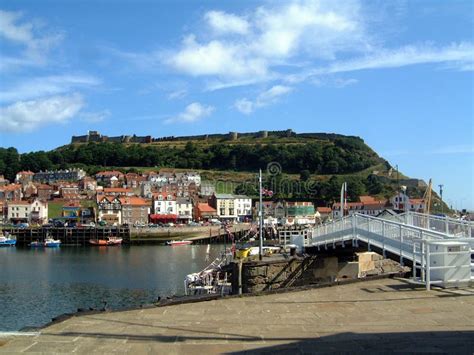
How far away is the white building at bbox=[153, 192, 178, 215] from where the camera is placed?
14400 cm

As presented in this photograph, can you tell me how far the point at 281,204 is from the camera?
152875mm

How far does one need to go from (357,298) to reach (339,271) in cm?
1602

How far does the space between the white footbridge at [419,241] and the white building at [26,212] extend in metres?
120

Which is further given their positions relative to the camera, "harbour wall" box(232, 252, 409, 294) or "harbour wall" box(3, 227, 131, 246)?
"harbour wall" box(3, 227, 131, 246)

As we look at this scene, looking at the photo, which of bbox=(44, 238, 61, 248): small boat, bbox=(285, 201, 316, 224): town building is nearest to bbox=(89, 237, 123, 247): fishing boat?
bbox=(44, 238, 61, 248): small boat

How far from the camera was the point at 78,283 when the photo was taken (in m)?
45.1

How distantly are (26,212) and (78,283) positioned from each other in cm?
9912

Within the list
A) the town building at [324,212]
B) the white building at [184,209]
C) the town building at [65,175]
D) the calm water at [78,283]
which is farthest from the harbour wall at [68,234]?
the town building at [65,175]

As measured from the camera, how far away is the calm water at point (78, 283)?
109ft

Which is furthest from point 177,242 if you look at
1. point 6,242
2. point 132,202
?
point 132,202

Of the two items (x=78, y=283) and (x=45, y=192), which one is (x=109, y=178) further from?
(x=78, y=283)

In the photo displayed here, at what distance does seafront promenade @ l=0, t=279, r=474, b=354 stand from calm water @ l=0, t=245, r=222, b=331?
20755 mm

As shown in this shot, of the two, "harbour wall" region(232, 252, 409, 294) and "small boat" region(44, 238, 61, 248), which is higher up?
"harbour wall" region(232, 252, 409, 294)

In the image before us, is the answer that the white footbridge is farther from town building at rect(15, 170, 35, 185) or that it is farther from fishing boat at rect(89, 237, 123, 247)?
town building at rect(15, 170, 35, 185)
